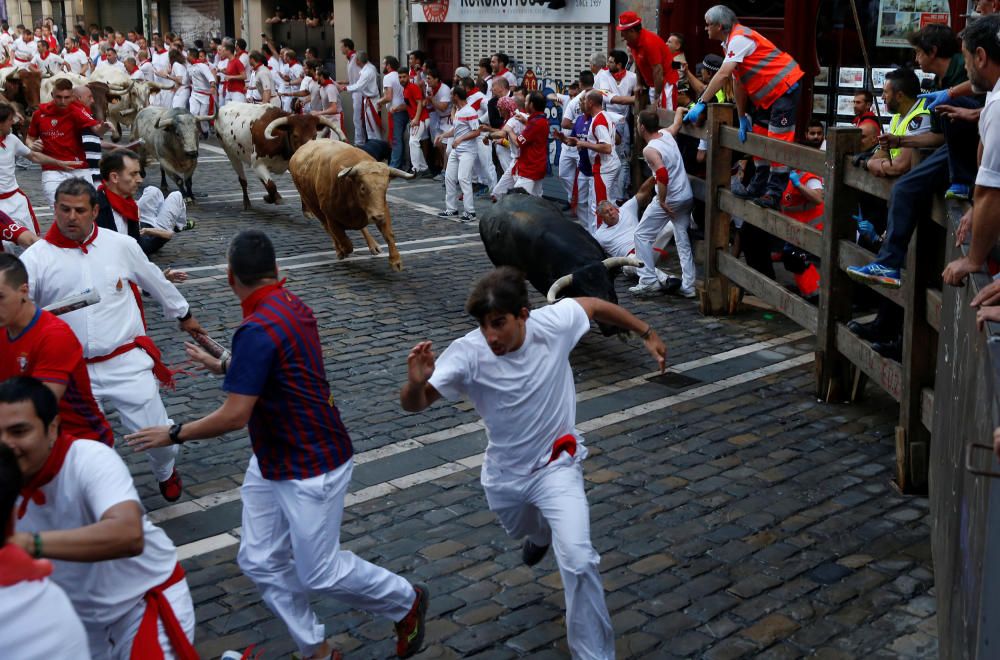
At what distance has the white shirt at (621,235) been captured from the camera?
1178cm

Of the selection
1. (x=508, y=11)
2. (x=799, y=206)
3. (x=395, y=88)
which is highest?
(x=508, y=11)

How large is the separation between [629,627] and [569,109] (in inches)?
441

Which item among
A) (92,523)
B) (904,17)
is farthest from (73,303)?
(904,17)

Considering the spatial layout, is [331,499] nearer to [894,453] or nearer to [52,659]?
[52,659]

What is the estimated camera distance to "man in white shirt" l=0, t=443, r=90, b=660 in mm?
2879

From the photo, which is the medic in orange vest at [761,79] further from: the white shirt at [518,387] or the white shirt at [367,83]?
the white shirt at [367,83]

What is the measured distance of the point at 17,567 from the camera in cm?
293

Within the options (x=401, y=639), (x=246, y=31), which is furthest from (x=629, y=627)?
(x=246, y=31)

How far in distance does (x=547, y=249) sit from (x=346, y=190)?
3.73 m

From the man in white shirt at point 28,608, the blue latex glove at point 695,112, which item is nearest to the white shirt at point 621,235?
the blue latex glove at point 695,112

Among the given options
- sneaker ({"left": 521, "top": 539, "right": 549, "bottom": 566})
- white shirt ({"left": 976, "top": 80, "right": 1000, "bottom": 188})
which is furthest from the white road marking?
white shirt ({"left": 976, "top": 80, "right": 1000, "bottom": 188})

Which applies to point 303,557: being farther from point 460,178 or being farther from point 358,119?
point 358,119

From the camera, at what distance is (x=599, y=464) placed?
7.46m

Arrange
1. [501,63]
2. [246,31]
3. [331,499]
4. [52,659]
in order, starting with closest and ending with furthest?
[52,659]
[331,499]
[501,63]
[246,31]
